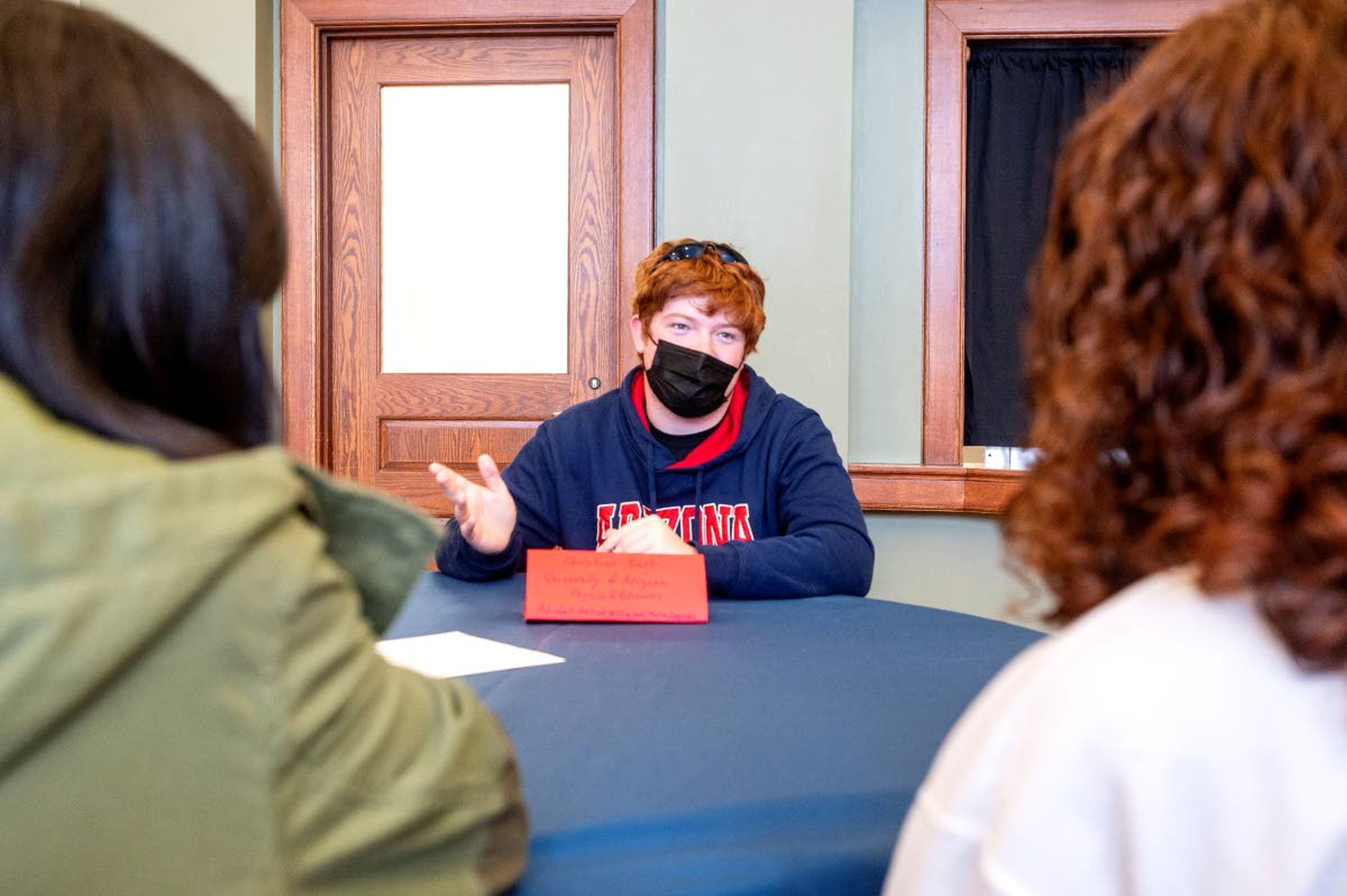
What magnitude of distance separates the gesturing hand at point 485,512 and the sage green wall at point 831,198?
59.2 inches

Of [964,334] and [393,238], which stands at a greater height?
[393,238]

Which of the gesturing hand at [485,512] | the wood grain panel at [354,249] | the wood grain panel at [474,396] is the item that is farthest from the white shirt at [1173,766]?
the wood grain panel at [354,249]

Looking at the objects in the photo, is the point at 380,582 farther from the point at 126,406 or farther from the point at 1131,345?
the point at 1131,345

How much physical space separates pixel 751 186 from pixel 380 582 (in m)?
2.71

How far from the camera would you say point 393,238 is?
3.55 meters

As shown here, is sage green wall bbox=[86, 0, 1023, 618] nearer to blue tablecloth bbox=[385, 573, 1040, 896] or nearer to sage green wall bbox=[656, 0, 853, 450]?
sage green wall bbox=[656, 0, 853, 450]

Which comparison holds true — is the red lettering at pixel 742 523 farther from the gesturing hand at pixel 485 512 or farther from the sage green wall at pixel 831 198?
the sage green wall at pixel 831 198

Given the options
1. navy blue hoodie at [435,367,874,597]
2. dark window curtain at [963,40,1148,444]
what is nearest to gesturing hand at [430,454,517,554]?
navy blue hoodie at [435,367,874,597]

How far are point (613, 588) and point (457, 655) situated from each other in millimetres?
309

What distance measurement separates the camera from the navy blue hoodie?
6.81 feet

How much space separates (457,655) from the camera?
1325 millimetres

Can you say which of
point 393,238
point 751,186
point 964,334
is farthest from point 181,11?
point 964,334

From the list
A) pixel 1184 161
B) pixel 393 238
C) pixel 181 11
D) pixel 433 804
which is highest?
pixel 181 11

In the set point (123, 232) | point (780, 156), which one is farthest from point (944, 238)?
point (123, 232)
